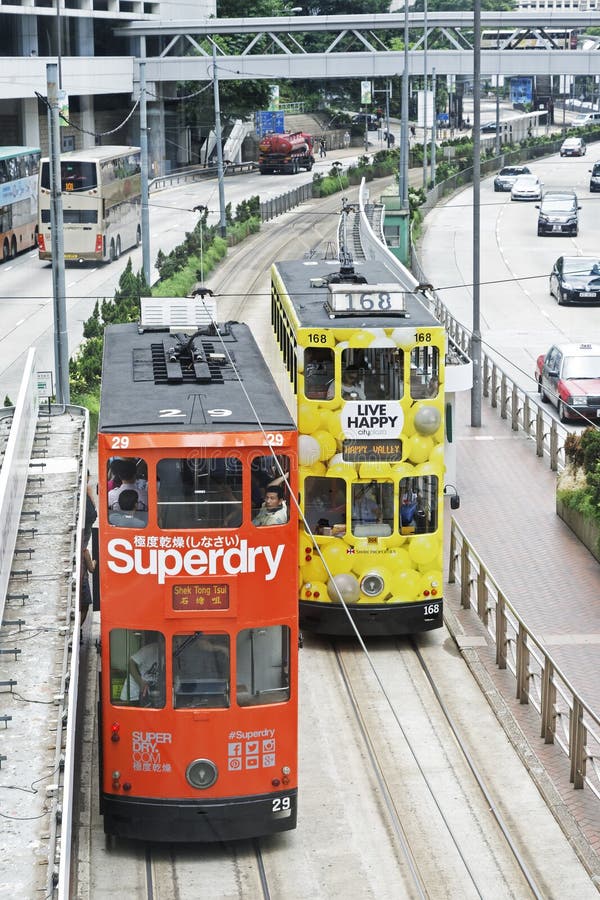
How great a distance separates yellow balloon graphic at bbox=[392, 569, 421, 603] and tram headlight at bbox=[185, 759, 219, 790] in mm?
6189

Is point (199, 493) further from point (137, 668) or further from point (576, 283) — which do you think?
point (576, 283)

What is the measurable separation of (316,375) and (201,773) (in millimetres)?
6755

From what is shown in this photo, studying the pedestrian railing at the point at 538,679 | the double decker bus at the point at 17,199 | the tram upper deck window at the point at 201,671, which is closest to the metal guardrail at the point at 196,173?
the double decker bus at the point at 17,199

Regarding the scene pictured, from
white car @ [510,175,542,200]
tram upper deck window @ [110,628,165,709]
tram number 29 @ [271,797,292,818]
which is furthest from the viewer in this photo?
white car @ [510,175,542,200]

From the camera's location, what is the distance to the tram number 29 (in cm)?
1309

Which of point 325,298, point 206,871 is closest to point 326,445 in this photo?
point 325,298

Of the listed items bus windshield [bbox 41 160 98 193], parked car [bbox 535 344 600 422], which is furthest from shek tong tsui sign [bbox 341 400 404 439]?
bus windshield [bbox 41 160 98 193]

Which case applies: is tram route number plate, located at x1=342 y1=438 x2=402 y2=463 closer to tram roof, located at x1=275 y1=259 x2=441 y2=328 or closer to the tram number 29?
tram roof, located at x1=275 y1=259 x2=441 y2=328

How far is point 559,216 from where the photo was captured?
61.5m

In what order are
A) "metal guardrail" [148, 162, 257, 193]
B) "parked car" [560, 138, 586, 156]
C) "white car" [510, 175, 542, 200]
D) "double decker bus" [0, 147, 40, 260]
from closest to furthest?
"double decker bus" [0, 147, 40, 260], "white car" [510, 175, 542, 200], "metal guardrail" [148, 162, 257, 193], "parked car" [560, 138, 586, 156]

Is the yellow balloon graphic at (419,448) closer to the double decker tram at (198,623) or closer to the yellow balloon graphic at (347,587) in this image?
the yellow balloon graphic at (347,587)

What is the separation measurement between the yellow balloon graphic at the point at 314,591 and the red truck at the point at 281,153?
221 feet

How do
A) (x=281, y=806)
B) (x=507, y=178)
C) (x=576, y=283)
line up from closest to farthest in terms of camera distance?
(x=281, y=806)
(x=576, y=283)
(x=507, y=178)

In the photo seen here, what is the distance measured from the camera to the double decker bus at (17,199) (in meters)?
53.9
